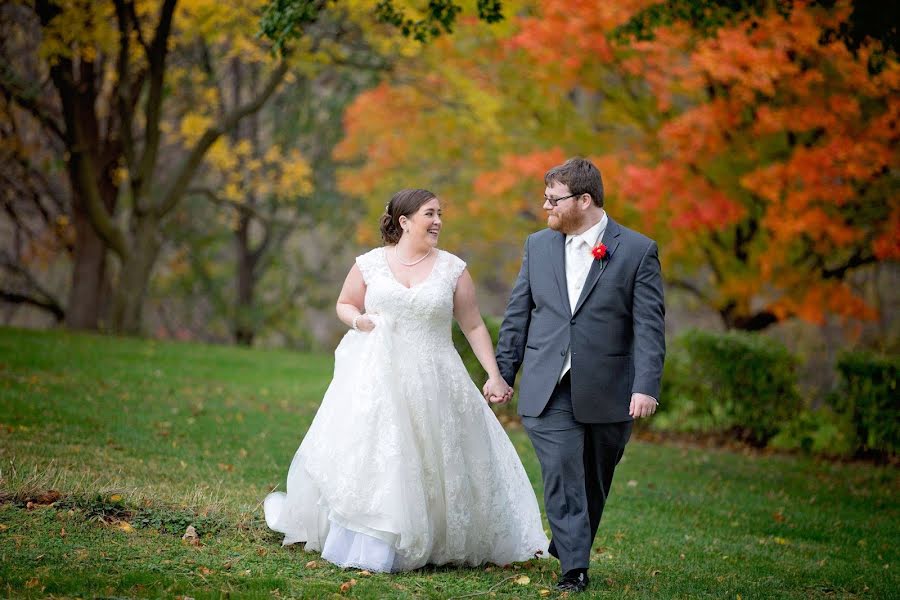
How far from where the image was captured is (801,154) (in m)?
11.2

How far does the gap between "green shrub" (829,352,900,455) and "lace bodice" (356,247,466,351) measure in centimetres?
701

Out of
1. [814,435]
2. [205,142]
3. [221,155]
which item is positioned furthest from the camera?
[221,155]

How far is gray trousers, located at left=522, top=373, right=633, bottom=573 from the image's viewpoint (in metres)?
4.80

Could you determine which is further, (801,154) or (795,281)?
(795,281)

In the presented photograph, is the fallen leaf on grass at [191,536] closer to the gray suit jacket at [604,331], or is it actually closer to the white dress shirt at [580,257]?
the gray suit jacket at [604,331]

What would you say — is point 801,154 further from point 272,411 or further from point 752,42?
point 272,411

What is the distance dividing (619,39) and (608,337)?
5868 mm

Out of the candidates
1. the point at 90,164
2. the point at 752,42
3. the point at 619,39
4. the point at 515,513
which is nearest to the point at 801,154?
the point at 752,42

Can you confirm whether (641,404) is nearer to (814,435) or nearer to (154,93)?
(814,435)

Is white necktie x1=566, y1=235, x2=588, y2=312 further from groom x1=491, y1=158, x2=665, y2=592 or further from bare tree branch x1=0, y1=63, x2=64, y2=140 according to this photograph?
bare tree branch x1=0, y1=63, x2=64, y2=140

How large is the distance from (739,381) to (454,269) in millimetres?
7169

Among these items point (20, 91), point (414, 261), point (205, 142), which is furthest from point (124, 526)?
point (205, 142)

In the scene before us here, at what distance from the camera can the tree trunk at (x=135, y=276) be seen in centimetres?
1706

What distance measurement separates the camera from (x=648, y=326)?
4758 millimetres
